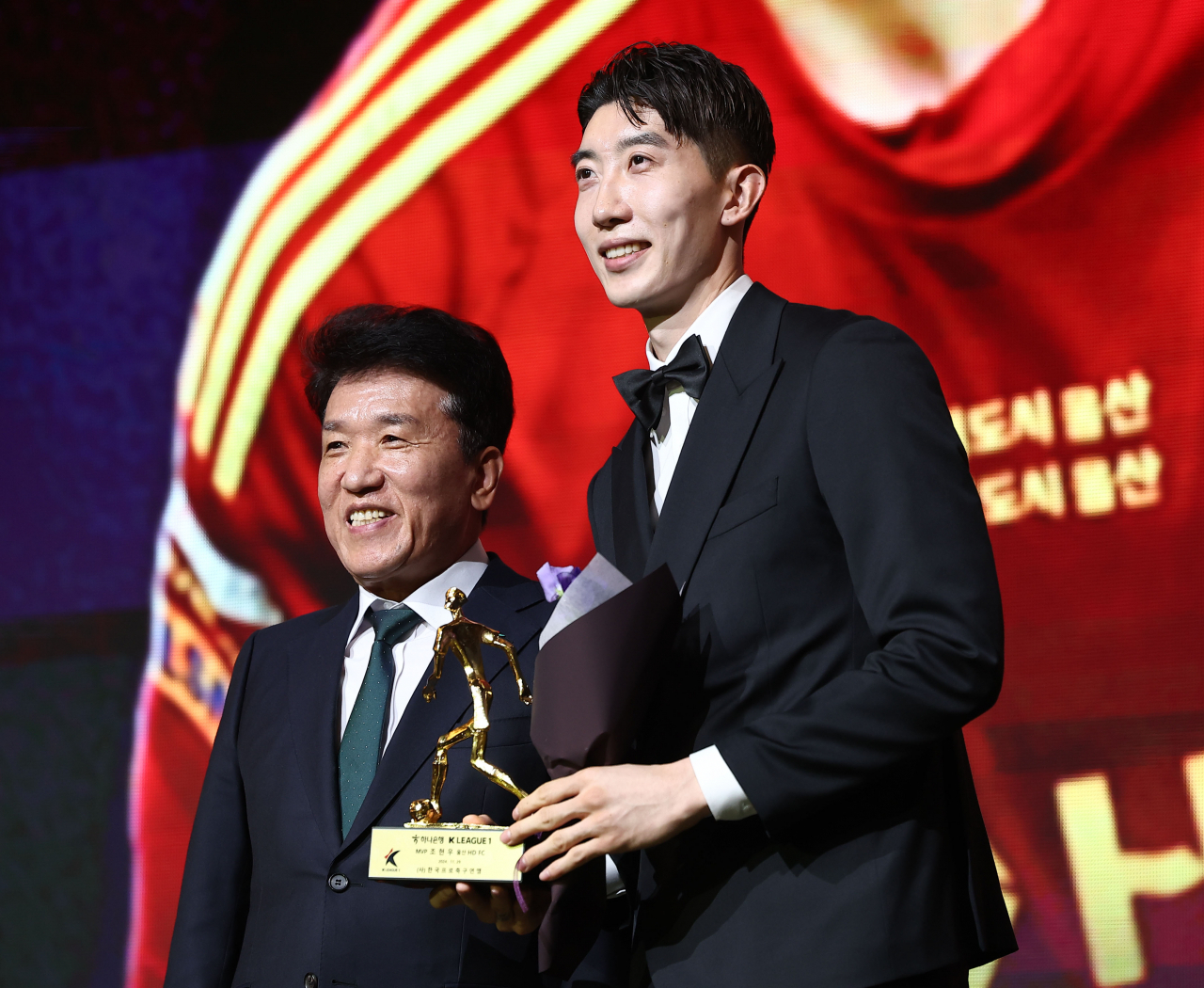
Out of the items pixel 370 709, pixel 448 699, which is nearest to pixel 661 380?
pixel 448 699

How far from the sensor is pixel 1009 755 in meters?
2.42

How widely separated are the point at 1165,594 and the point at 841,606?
56.1 inches

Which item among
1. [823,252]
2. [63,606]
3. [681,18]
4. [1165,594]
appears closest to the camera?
[1165,594]

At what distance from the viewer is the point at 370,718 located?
72.1 inches

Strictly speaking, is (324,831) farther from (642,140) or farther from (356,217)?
(356,217)

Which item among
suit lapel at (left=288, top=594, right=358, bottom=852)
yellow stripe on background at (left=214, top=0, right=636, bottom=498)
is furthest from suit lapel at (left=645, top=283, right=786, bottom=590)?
yellow stripe on background at (left=214, top=0, right=636, bottom=498)

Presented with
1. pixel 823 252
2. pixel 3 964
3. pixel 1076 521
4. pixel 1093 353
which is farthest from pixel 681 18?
pixel 3 964

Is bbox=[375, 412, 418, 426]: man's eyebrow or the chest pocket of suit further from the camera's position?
bbox=[375, 412, 418, 426]: man's eyebrow

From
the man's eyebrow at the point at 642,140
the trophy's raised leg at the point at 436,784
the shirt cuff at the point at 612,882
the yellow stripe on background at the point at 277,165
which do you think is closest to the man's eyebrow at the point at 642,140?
the man's eyebrow at the point at 642,140

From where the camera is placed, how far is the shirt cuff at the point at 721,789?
1090 mm

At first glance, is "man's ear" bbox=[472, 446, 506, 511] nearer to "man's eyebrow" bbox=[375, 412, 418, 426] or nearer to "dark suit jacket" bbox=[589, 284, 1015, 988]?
"man's eyebrow" bbox=[375, 412, 418, 426]

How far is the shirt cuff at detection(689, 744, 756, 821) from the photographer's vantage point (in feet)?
3.58

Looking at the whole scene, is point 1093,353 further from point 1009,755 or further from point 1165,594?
point 1009,755

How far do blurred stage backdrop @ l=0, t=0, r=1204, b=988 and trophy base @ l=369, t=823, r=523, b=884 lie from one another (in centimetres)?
144
